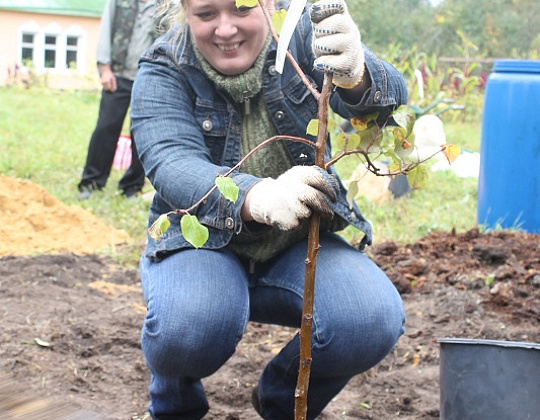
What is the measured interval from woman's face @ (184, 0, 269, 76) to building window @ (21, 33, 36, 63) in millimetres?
22206

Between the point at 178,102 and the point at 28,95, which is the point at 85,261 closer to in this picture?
the point at 178,102

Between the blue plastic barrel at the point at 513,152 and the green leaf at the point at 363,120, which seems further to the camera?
the blue plastic barrel at the point at 513,152

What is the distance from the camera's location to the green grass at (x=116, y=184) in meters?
5.31

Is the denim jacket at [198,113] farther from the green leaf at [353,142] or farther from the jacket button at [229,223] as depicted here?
the green leaf at [353,142]

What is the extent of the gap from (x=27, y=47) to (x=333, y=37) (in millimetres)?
23296

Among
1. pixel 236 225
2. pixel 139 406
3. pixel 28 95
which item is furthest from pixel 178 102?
pixel 28 95

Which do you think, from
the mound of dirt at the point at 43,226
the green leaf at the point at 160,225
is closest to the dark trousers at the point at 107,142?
the mound of dirt at the point at 43,226

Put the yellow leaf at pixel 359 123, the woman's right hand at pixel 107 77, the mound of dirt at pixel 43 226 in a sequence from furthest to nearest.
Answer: the woman's right hand at pixel 107 77 < the mound of dirt at pixel 43 226 < the yellow leaf at pixel 359 123

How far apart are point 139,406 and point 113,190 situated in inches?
156

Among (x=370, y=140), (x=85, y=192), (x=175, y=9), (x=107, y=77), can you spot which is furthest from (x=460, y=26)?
(x=370, y=140)

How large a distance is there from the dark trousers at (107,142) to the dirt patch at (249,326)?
6.22 feet

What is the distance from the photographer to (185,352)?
222 cm

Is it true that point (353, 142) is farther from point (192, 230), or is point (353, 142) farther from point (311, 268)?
point (192, 230)

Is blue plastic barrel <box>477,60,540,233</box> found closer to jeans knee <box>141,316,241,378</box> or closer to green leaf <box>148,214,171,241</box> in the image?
jeans knee <box>141,316,241,378</box>
